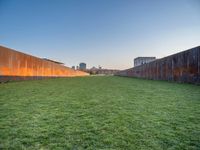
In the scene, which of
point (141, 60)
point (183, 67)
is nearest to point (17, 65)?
point (183, 67)

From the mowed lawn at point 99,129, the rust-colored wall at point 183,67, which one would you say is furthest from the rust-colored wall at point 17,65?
the rust-colored wall at point 183,67

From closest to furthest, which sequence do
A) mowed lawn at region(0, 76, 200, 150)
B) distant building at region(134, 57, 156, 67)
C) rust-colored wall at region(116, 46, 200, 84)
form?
mowed lawn at region(0, 76, 200, 150) < rust-colored wall at region(116, 46, 200, 84) < distant building at region(134, 57, 156, 67)

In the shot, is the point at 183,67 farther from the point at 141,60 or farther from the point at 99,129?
the point at 141,60

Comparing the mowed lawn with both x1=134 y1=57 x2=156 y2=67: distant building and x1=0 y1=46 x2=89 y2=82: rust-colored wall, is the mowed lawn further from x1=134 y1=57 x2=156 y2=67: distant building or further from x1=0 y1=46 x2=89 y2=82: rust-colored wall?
x1=134 y1=57 x2=156 y2=67: distant building

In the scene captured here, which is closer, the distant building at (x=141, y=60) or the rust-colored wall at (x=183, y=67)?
the rust-colored wall at (x=183, y=67)

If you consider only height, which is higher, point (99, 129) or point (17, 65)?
point (17, 65)

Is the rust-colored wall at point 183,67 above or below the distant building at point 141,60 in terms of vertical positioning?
below

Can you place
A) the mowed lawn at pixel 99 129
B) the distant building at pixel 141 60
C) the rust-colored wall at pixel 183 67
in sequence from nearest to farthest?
the mowed lawn at pixel 99 129 < the rust-colored wall at pixel 183 67 < the distant building at pixel 141 60

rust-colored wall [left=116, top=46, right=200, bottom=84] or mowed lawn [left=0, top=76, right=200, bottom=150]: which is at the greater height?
rust-colored wall [left=116, top=46, right=200, bottom=84]

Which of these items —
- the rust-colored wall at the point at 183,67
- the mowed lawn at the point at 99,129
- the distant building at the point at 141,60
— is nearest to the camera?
the mowed lawn at the point at 99,129

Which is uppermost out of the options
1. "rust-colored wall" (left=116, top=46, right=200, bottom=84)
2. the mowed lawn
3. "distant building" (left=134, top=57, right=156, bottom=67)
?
"distant building" (left=134, top=57, right=156, bottom=67)

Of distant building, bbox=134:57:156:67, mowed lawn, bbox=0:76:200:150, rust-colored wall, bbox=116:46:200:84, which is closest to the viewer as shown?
mowed lawn, bbox=0:76:200:150

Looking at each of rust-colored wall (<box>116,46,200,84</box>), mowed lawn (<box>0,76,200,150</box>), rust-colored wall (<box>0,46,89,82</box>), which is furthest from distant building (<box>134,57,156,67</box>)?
mowed lawn (<box>0,76,200,150</box>)

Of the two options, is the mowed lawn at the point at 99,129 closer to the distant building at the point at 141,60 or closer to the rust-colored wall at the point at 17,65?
the rust-colored wall at the point at 17,65
